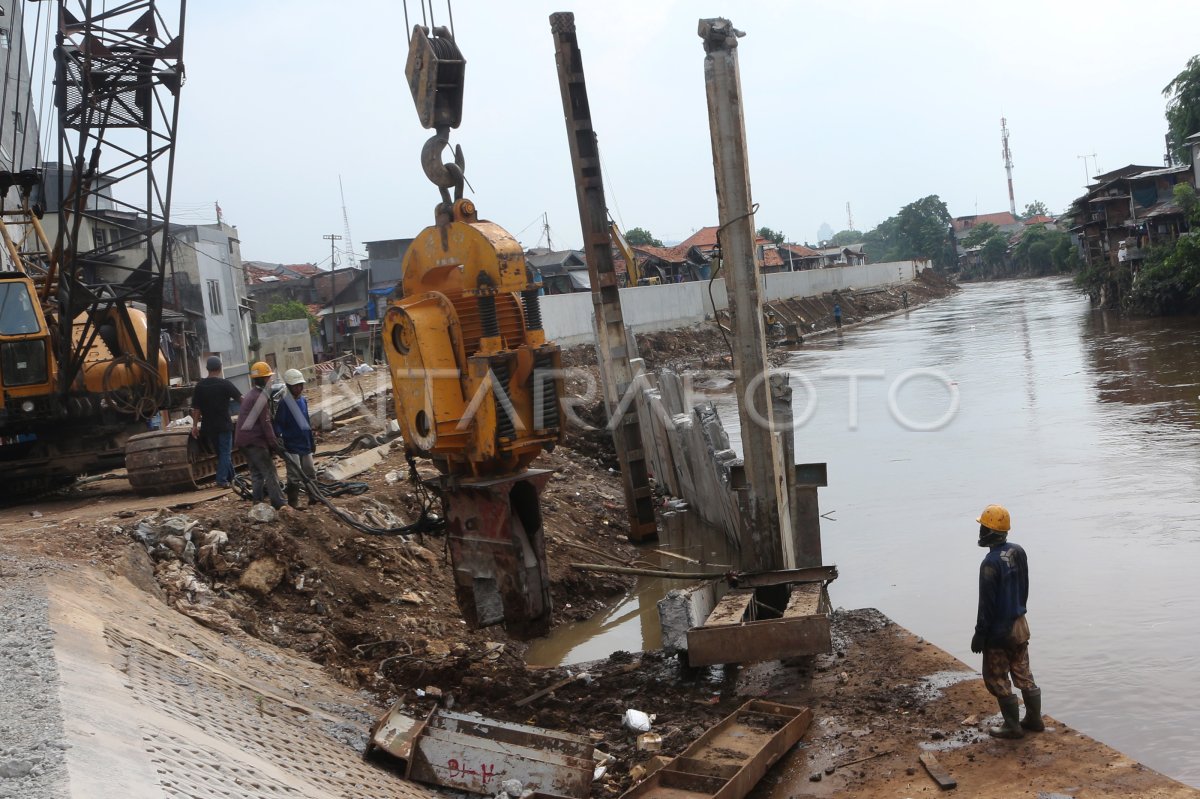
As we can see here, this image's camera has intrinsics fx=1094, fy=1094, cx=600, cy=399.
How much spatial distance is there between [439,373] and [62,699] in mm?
2720

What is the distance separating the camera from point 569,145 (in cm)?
1338

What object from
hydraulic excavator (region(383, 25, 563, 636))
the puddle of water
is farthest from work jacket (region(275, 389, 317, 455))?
hydraulic excavator (region(383, 25, 563, 636))

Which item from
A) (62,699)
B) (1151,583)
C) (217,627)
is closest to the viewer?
(62,699)

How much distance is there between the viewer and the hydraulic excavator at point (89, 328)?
13.4 m

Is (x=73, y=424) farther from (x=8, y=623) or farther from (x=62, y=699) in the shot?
(x=62, y=699)

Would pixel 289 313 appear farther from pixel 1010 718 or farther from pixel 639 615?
pixel 1010 718

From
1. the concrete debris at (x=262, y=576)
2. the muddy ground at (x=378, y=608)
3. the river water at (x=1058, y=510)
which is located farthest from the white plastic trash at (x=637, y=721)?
the concrete debris at (x=262, y=576)

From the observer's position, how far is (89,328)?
14445 millimetres

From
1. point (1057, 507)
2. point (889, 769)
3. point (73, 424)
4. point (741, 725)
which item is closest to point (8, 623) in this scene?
point (741, 725)

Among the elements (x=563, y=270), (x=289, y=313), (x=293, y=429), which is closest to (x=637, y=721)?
(x=293, y=429)

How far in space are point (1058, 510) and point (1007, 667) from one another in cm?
720

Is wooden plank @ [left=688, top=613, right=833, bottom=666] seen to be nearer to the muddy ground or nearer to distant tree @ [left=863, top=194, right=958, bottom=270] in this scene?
the muddy ground

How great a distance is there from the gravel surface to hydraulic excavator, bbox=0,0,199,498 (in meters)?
6.31

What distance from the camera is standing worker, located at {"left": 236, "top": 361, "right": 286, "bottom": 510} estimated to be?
30.7ft
